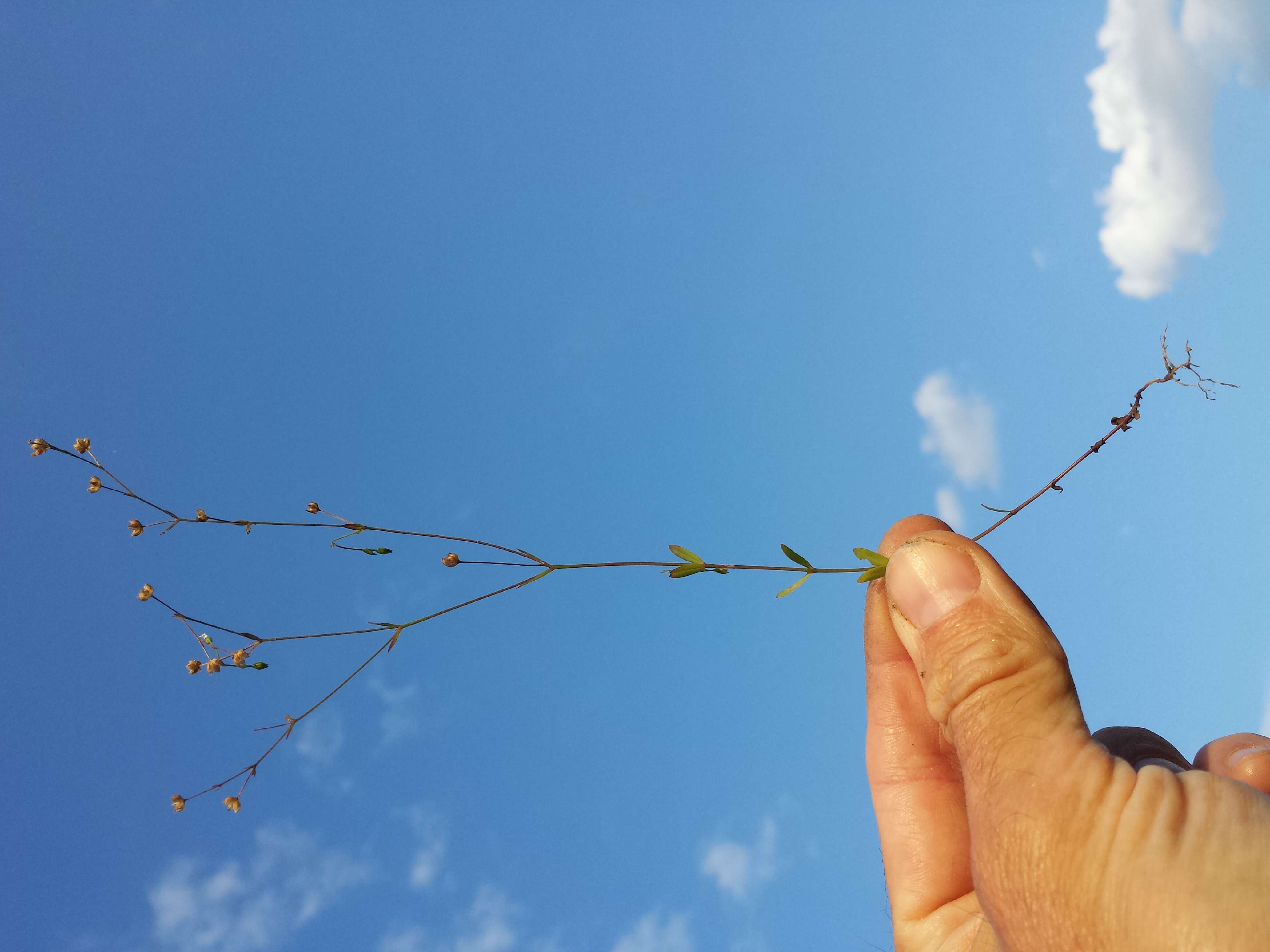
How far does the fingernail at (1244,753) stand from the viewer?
4309 millimetres

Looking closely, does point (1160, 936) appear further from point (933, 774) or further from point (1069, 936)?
point (933, 774)

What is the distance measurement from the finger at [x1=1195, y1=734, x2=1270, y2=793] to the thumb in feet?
5.84

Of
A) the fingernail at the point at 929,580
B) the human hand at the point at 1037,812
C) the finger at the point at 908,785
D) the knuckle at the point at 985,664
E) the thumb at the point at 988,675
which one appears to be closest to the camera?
the human hand at the point at 1037,812

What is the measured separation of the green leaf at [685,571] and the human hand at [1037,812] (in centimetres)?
103

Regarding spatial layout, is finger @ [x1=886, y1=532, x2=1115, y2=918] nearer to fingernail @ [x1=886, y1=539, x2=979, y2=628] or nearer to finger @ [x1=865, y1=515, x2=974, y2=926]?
fingernail @ [x1=886, y1=539, x2=979, y2=628]

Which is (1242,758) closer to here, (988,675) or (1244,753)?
(1244,753)

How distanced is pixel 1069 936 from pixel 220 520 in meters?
4.08

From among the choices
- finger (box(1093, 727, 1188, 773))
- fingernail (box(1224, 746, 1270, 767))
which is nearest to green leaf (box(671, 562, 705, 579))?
finger (box(1093, 727, 1188, 773))

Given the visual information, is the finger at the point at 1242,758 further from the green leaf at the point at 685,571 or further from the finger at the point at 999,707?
the green leaf at the point at 685,571

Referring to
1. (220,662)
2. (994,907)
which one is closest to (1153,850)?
(994,907)

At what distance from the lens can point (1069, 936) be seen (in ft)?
8.66

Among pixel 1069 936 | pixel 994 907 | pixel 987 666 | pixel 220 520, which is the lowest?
pixel 1069 936

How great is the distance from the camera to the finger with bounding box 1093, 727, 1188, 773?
4.60 meters

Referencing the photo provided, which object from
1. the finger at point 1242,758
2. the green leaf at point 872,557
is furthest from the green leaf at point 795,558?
the finger at point 1242,758
